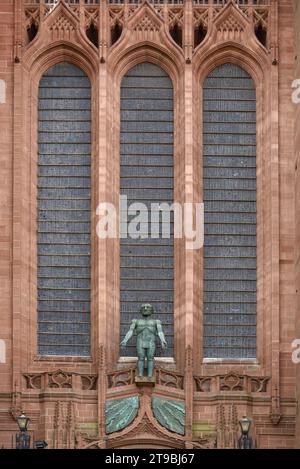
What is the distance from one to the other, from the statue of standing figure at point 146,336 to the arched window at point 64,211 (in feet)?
4.53

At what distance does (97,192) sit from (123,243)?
127cm

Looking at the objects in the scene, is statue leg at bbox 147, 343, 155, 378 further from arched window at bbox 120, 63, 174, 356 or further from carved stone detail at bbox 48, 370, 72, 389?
carved stone detail at bbox 48, 370, 72, 389

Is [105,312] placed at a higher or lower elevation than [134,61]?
lower

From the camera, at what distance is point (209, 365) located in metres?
81.4

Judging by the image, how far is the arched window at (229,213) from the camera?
81.9 meters

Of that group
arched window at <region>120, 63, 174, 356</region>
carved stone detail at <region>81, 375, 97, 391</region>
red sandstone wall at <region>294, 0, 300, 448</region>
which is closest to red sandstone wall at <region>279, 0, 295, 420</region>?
red sandstone wall at <region>294, 0, 300, 448</region>

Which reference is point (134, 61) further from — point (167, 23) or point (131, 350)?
point (131, 350)

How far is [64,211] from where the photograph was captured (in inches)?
3248

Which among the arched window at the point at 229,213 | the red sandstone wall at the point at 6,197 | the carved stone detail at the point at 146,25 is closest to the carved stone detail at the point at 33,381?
the red sandstone wall at the point at 6,197

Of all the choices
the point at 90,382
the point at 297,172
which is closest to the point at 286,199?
the point at 297,172

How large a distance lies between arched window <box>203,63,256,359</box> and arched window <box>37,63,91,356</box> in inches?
106

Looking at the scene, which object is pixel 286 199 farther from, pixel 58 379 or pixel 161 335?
pixel 58 379

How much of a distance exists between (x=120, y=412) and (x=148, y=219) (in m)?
4.77

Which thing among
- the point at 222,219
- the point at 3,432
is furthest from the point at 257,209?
the point at 3,432
